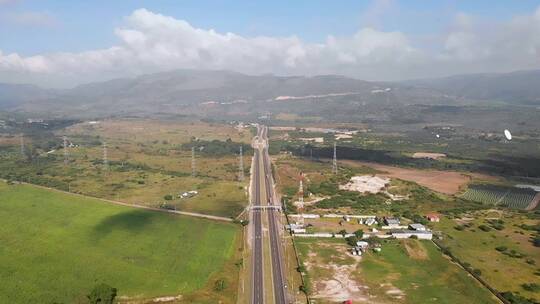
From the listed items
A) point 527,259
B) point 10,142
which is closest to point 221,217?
point 527,259

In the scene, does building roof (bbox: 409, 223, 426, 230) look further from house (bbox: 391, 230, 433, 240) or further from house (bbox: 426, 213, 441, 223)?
house (bbox: 426, 213, 441, 223)

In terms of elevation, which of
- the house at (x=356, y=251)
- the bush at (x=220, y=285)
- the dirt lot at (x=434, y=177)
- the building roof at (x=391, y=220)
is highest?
the dirt lot at (x=434, y=177)

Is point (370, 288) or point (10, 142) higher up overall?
point (10, 142)

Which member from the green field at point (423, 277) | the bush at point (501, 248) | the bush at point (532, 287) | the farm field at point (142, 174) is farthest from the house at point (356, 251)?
the farm field at point (142, 174)

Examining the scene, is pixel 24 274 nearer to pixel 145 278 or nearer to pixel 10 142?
pixel 145 278

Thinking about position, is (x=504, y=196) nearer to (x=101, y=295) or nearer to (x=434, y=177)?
A: (x=434, y=177)

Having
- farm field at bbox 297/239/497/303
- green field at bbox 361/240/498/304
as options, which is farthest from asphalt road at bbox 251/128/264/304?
green field at bbox 361/240/498/304

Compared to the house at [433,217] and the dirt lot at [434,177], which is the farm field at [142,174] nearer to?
the house at [433,217]
